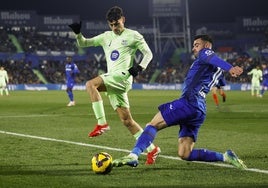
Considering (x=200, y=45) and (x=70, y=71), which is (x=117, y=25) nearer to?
(x=200, y=45)

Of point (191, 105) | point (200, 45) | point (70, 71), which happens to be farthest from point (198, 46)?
point (70, 71)

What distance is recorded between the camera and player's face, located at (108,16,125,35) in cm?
929

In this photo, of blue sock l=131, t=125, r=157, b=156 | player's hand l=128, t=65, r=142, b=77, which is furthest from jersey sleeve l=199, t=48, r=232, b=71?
player's hand l=128, t=65, r=142, b=77

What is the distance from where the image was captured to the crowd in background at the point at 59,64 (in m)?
66.8

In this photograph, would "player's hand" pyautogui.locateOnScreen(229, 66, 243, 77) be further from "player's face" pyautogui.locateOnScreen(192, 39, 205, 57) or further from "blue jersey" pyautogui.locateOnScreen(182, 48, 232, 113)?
"player's face" pyautogui.locateOnScreen(192, 39, 205, 57)

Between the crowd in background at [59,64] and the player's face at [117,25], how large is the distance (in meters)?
55.2

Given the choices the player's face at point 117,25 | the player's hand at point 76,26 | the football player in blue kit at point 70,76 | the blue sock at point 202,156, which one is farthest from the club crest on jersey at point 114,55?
the football player in blue kit at point 70,76

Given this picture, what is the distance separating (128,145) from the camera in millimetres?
11258

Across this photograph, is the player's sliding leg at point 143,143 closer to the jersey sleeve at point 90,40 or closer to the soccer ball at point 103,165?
the soccer ball at point 103,165

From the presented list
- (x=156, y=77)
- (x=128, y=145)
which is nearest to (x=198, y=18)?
(x=156, y=77)

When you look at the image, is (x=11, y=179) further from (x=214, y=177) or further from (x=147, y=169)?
(x=214, y=177)

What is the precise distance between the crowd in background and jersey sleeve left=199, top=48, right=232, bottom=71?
5704 cm

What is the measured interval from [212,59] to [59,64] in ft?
216

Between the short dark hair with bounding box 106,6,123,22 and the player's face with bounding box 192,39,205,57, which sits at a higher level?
the short dark hair with bounding box 106,6,123,22
